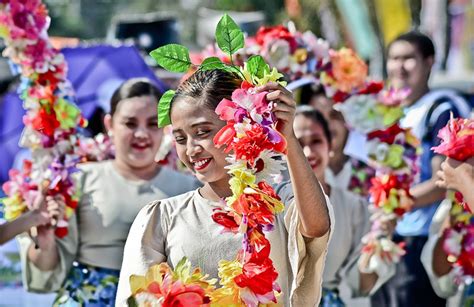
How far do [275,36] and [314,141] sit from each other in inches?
33.4

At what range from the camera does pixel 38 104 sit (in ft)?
18.1

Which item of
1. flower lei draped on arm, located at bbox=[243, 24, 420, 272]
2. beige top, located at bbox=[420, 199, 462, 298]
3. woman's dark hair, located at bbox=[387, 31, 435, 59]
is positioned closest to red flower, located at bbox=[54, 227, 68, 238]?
flower lei draped on arm, located at bbox=[243, 24, 420, 272]

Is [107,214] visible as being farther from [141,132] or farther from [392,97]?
[392,97]

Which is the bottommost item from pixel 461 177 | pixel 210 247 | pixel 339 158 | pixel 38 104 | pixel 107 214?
pixel 210 247

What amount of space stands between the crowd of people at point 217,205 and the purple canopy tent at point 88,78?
2.21 meters

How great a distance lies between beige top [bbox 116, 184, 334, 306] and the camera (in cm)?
338

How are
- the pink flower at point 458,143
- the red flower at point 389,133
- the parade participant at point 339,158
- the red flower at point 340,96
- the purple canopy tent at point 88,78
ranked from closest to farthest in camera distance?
the pink flower at point 458,143, the red flower at point 389,133, the red flower at point 340,96, the parade participant at point 339,158, the purple canopy tent at point 88,78

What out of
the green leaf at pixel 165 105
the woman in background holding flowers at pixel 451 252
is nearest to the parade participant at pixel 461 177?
the woman in background holding flowers at pixel 451 252

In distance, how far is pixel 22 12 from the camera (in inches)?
216

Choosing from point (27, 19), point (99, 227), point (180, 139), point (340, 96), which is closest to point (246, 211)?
point (180, 139)

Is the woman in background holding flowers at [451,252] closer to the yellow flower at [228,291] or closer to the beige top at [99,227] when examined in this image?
the beige top at [99,227]

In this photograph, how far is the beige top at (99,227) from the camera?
529cm

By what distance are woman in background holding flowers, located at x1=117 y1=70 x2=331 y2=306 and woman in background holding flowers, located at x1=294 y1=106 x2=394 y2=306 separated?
80.7 inches

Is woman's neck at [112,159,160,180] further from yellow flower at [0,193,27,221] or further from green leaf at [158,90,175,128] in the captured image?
green leaf at [158,90,175,128]
